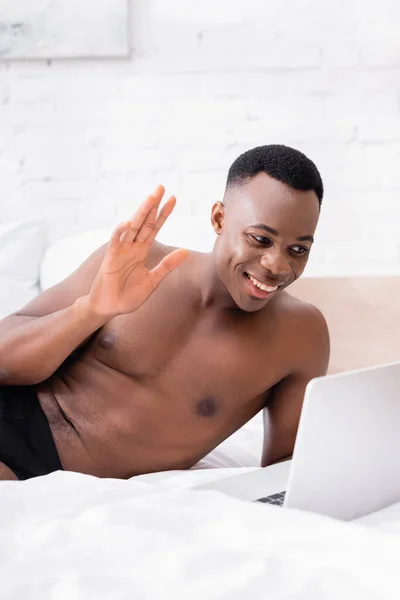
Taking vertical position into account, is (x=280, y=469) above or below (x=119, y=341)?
below

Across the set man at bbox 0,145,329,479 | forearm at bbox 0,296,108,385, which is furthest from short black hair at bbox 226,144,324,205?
forearm at bbox 0,296,108,385

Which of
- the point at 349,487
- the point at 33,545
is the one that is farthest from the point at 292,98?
the point at 33,545

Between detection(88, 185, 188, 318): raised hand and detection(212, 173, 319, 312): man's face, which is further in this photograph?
detection(212, 173, 319, 312): man's face

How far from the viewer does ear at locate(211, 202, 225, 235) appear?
56.4 inches

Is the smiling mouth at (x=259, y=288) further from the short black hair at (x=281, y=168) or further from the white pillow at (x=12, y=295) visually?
the white pillow at (x=12, y=295)

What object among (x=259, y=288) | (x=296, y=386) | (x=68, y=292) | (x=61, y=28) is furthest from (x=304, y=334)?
(x=61, y=28)

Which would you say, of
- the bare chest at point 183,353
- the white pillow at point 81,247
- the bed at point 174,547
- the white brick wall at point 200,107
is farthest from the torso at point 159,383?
the white brick wall at point 200,107

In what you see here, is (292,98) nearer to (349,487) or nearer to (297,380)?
(297,380)

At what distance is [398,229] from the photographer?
7.71ft

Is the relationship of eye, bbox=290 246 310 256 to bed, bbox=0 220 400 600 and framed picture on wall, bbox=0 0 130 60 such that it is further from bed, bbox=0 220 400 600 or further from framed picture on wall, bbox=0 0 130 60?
framed picture on wall, bbox=0 0 130 60

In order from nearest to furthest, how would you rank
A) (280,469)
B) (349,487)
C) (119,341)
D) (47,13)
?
(349,487)
(280,469)
(119,341)
(47,13)

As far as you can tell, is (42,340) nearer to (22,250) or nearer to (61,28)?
(22,250)

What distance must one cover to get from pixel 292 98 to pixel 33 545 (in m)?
1.68

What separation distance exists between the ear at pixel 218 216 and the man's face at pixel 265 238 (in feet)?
0.12
